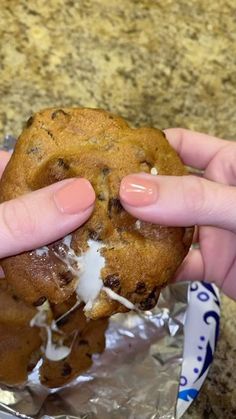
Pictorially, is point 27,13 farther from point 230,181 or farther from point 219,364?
point 219,364

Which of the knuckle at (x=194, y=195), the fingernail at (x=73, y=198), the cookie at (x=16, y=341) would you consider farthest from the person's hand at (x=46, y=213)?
the cookie at (x=16, y=341)

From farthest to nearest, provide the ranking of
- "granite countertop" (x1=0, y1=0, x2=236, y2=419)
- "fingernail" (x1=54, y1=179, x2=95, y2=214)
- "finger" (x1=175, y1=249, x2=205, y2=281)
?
"granite countertop" (x1=0, y1=0, x2=236, y2=419), "finger" (x1=175, y1=249, x2=205, y2=281), "fingernail" (x1=54, y1=179, x2=95, y2=214)

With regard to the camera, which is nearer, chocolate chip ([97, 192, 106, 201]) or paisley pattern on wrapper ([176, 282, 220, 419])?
chocolate chip ([97, 192, 106, 201])

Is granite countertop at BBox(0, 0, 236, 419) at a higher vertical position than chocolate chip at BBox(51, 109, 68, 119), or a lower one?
lower

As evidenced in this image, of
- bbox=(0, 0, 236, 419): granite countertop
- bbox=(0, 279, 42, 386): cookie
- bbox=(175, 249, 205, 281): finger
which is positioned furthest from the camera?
bbox=(0, 0, 236, 419): granite countertop

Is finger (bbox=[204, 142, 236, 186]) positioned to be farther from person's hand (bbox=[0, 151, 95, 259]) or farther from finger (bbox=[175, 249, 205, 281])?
person's hand (bbox=[0, 151, 95, 259])

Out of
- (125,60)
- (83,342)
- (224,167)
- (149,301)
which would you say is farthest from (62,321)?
(125,60)

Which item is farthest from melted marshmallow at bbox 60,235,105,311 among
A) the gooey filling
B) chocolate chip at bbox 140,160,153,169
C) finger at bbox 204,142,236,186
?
finger at bbox 204,142,236,186

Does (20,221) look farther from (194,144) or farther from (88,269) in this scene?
(194,144)
